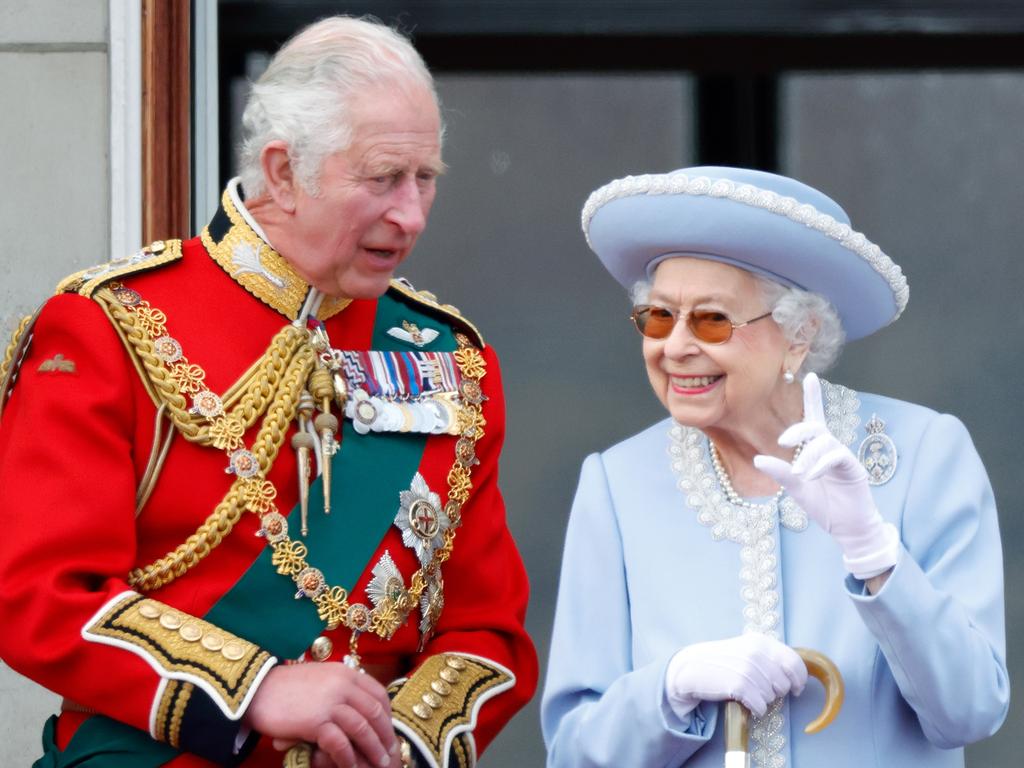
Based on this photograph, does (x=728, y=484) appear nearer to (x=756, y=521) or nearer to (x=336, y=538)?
(x=756, y=521)

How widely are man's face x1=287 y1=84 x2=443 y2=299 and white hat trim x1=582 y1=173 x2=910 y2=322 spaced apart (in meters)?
0.32

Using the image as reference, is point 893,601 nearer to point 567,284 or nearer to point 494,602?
point 494,602

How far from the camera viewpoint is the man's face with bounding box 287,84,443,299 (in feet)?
10.7

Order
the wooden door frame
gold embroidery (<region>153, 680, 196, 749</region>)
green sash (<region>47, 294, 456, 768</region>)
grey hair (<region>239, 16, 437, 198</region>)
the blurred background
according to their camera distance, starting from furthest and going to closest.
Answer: the blurred background → the wooden door frame → grey hair (<region>239, 16, 437, 198</region>) → green sash (<region>47, 294, 456, 768</region>) → gold embroidery (<region>153, 680, 196, 749</region>)

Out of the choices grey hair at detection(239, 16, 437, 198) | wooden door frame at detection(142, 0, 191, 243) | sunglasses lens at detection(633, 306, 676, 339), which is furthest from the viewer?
wooden door frame at detection(142, 0, 191, 243)

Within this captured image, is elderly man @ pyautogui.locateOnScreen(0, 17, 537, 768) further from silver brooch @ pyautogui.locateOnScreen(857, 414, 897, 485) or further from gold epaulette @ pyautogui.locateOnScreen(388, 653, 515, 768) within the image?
silver brooch @ pyautogui.locateOnScreen(857, 414, 897, 485)

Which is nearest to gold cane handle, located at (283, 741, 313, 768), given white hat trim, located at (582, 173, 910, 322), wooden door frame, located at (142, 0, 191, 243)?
white hat trim, located at (582, 173, 910, 322)

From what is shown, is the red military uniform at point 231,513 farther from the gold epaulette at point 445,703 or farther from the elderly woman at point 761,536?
the elderly woman at point 761,536

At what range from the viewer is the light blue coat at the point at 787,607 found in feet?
10.6

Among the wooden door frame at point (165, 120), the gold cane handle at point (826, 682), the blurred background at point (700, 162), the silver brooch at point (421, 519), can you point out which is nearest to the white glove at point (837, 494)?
the gold cane handle at point (826, 682)

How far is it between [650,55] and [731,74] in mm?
190

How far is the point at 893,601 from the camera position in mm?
3154

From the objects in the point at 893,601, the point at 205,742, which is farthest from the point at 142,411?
the point at 893,601

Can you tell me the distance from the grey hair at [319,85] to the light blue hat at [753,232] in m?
0.35
